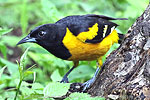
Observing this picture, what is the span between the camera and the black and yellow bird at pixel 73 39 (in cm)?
350

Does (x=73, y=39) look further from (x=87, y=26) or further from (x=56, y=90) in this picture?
(x=56, y=90)

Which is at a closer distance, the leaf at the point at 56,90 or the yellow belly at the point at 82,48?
the leaf at the point at 56,90

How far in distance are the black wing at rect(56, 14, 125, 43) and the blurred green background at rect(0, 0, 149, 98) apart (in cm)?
47

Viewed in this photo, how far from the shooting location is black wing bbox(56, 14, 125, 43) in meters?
3.59

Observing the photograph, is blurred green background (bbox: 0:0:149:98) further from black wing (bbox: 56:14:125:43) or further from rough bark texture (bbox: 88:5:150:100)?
rough bark texture (bbox: 88:5:150:100)

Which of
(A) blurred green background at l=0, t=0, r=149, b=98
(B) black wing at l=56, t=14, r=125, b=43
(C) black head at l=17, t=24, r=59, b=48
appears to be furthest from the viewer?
(A) blurred green background at l=0, t=0, r=149, b=98

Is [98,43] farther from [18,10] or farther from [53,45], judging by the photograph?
[18,10]

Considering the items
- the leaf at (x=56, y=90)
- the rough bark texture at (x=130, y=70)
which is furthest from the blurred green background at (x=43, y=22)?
the rough bark texture at (x=130, y=70)

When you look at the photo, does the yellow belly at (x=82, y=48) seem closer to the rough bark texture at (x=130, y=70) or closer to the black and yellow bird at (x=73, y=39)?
the black and yellow bird at (x=73, y=39)

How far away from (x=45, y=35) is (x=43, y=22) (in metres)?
1.74

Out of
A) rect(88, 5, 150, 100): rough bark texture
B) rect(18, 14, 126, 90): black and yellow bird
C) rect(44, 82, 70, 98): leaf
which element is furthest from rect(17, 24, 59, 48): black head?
rect(44, 82, 70, 98): leaf

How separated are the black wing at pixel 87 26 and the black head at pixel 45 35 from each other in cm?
19

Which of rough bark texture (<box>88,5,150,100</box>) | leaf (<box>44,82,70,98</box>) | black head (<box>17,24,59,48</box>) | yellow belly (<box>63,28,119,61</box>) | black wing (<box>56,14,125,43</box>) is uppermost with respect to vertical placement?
black wing (<box>56,14,125,43</box>)

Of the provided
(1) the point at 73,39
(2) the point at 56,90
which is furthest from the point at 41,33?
(2) the point at 56,90
